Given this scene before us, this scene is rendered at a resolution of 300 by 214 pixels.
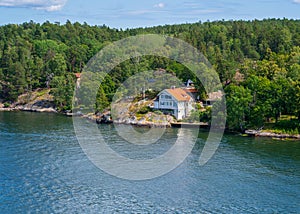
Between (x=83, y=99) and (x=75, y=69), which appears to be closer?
(x=83, y=99)

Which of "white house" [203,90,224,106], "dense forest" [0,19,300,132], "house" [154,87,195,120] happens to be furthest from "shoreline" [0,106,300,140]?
"white house" [203,90,224,106]

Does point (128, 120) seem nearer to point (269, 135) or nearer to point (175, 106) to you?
point (175, 106)

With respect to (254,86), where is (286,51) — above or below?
above

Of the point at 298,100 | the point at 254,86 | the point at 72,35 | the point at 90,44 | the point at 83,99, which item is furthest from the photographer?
the point at 72,35

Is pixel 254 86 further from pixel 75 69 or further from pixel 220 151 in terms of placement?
pixel 75 69

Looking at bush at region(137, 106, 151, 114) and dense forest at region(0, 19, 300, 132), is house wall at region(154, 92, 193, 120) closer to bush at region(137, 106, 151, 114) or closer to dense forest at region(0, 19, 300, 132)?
bush at region(137, 106, 151, 114)

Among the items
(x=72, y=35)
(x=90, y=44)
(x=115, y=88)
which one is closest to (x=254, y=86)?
(x=115, y=88)
